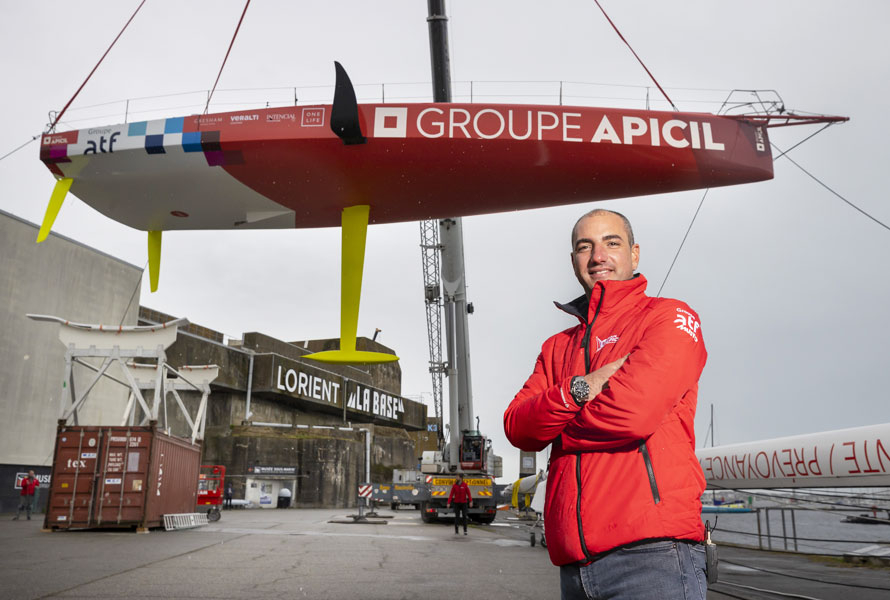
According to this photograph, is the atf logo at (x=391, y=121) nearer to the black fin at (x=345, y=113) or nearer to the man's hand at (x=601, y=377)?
the black fin at (x=345, y=113)

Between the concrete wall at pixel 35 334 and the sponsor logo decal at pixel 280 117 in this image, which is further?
the concrete wall at pixel 35 334

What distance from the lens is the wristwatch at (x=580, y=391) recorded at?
1.98 m

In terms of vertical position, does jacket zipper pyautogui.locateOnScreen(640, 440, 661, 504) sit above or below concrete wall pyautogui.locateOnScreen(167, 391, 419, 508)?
below

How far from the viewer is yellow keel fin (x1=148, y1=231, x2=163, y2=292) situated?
6.66m

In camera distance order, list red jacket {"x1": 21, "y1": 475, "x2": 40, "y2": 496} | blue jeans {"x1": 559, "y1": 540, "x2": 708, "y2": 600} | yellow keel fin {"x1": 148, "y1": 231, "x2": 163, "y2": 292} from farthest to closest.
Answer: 1. red jacket {"x1": 21, "y1": 475, "x2": 40, "y2": 496}
2. yellow keel fin {"x1": 148, "y1": 231, "x2": 163, "y2": 292}
3. blue jeans {"x1": 559, "y1": 540, "x2": 708, "y2": 600}

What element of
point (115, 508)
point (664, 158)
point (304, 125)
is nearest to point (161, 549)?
point (115, 508)

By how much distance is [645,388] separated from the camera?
6.21ft

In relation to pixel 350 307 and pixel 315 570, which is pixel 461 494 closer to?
pixel 315 570

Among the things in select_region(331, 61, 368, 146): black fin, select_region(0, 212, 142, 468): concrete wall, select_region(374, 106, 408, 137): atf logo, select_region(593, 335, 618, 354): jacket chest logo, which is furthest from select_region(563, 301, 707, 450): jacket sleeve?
select_region(0, 212, 142, 468): concrete wall

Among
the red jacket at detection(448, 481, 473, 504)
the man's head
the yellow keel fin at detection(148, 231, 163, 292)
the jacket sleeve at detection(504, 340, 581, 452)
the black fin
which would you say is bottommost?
the red jacket at detection(448, 481, 473, 504)

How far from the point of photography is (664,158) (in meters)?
6.71

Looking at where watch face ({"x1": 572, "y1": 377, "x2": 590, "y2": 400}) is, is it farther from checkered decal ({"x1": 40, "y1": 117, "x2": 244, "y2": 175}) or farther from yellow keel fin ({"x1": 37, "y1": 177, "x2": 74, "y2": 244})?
yellow keel fin ({"x1": 37, "y1": 177, "x2": 74, "y2": 244})

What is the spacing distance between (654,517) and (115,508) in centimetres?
1590

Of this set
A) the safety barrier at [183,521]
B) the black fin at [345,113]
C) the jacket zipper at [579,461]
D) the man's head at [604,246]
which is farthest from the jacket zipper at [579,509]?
the safety barrier at [183,521]
